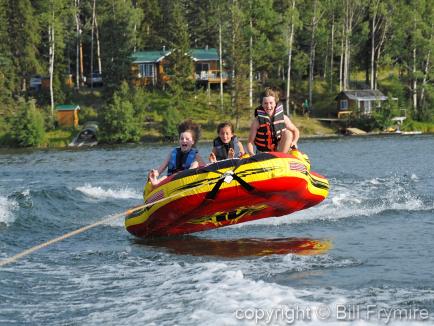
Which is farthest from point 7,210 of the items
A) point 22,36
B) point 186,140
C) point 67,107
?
point 22,36

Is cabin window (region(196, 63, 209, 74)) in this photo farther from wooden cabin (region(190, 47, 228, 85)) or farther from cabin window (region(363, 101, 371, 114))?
cabin window (region(363, 101, 371, 114))

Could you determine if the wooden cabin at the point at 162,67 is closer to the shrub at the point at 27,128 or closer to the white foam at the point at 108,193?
the shrub at the point at 27,128

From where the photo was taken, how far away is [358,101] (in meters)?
52.8

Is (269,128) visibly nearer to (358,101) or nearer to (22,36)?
(358,101)

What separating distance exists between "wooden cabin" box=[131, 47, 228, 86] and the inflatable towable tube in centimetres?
4637

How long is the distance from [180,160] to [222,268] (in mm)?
2865

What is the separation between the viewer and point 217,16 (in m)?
55.4

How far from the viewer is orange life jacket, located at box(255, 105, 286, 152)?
1163cm

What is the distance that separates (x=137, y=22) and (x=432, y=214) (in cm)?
4764

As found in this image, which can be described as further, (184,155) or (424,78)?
(424,78)

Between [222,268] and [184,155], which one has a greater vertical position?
[184,155]

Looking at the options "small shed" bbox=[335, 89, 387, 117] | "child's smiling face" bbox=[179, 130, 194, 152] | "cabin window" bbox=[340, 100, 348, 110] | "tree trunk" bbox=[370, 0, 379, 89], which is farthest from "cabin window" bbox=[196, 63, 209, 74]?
"child's smiling face" bbox=[179, 130, 194, 152]

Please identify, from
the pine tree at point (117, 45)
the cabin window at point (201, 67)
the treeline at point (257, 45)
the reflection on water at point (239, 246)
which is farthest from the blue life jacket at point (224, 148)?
the cabin window at point (201, 67)

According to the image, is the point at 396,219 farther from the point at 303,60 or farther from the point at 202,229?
the point at 303,60
